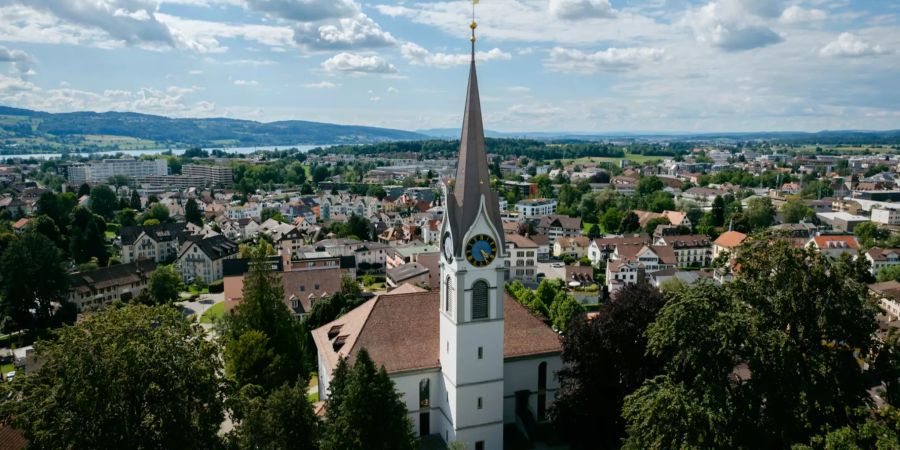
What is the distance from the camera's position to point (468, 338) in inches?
1171

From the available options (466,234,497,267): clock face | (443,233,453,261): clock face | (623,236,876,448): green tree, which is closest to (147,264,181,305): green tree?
(443,233,453,261): clock face

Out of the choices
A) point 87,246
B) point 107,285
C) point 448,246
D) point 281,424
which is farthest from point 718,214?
point 281,424

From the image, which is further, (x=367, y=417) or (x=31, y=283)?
(x=31, y=283)

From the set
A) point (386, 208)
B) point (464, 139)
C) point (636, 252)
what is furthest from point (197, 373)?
point (386, 208)

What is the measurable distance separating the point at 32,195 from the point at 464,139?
162 m

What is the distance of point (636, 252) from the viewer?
9288cm

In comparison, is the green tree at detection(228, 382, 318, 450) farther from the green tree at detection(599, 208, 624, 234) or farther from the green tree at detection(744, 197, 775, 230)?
the green tree at detection(744, 197, 775, 230)

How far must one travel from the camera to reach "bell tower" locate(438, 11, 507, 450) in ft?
93.6

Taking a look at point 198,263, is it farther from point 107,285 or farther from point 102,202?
point 102,202

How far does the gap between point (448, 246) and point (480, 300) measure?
2.89m

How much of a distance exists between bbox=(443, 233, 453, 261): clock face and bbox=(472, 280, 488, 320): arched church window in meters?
1.73

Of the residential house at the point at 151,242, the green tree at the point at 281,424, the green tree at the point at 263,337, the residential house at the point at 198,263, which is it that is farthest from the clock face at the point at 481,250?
the residential house at the point at 151,242

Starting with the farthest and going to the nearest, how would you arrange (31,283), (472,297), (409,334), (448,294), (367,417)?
(31,283) → (409,334) → (448,294) → (472,297) → (367,417)

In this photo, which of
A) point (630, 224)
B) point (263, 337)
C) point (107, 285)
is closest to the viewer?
point (263, 337)
